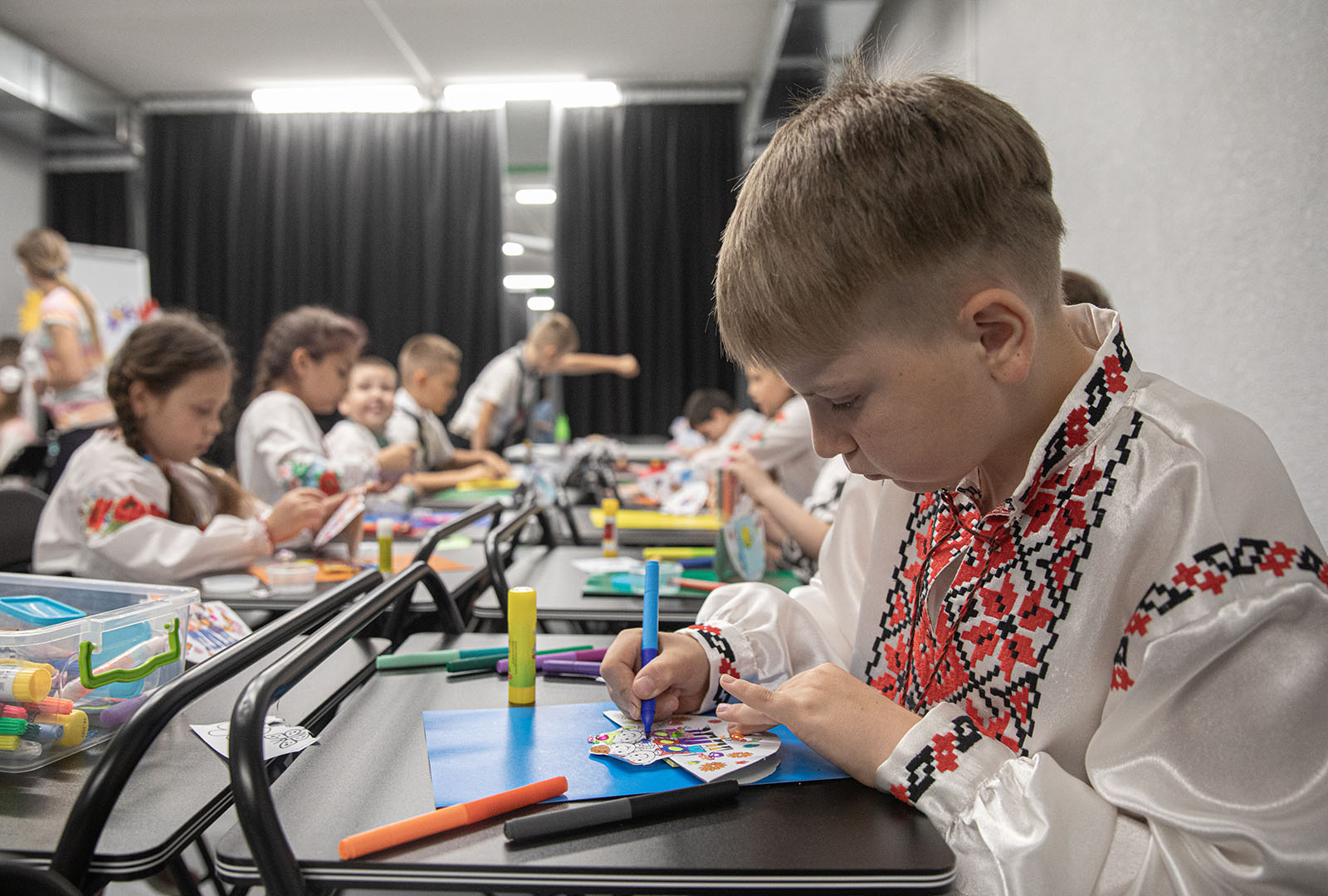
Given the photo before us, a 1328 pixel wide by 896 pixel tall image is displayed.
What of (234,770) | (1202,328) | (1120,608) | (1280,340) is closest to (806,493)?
(1202,328)

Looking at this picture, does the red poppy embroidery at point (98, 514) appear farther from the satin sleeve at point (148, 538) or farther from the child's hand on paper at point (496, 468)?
the child's hand on paper at point (496, 468)

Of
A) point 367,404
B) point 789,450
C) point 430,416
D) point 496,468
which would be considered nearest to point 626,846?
point 789,450

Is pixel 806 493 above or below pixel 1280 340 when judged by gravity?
below

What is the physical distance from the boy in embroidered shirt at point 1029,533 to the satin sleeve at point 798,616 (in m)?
0.12

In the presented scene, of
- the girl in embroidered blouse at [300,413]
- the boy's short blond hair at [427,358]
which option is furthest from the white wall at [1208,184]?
the boy's short blond hair at [427,358]

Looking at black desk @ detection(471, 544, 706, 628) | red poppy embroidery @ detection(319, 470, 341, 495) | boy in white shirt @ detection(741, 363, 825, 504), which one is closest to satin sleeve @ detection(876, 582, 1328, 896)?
black desk @ detection(471, 544, 706, 628)

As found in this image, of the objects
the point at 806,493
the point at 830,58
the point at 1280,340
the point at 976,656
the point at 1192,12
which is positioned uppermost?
the point at 1192,12

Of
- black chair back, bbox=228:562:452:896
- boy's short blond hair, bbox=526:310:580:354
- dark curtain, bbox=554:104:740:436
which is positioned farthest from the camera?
dark curtain, bbox=554:104:740:436

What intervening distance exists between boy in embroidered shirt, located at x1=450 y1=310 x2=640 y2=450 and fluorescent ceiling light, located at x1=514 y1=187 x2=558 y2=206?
137 cm

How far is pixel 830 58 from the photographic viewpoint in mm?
907

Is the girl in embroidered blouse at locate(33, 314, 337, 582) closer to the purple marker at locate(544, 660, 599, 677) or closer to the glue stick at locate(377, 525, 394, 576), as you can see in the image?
the glue stick at locate(377, 525, 394, 576)

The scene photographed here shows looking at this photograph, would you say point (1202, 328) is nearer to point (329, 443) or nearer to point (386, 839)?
point (386, 839)

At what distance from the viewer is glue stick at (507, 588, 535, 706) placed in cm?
92

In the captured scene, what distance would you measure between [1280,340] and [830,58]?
1.04 metres
